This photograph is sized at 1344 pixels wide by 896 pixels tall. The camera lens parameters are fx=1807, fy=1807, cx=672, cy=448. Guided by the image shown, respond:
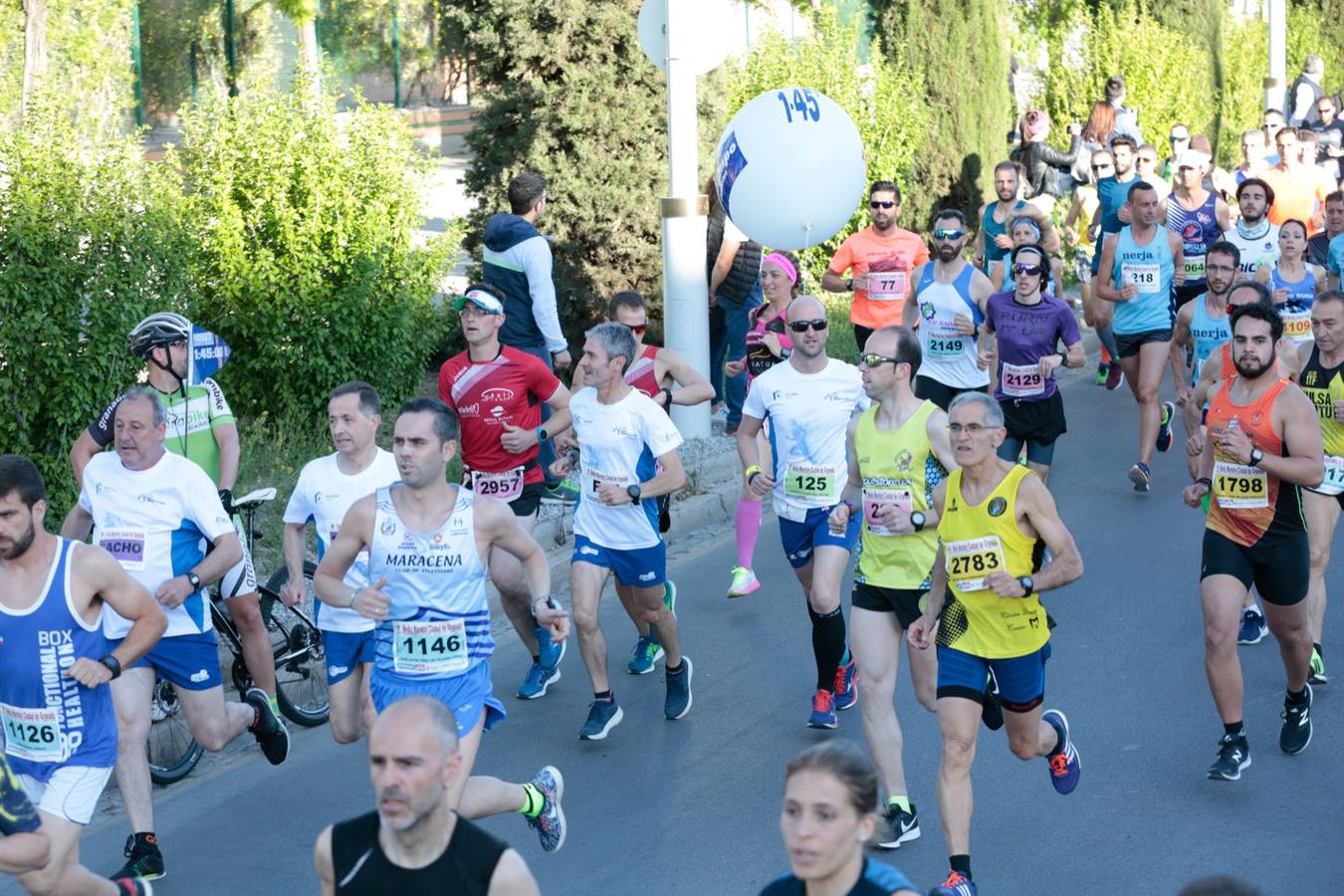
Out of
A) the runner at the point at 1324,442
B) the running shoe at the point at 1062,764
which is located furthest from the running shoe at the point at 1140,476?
the running shoe at the point at 1062,764

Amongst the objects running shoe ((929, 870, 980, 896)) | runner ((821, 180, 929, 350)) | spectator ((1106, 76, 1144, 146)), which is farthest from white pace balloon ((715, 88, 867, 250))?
spectator ((1106, 76, 1144, 146))

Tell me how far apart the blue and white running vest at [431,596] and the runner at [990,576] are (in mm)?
1636

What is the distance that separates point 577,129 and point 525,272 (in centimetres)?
377

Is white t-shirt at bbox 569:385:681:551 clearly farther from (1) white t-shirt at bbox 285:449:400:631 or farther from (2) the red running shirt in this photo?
(1) white t-shirt at bbox 285:449:400:631

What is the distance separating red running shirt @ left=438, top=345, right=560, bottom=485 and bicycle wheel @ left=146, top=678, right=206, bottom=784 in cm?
195

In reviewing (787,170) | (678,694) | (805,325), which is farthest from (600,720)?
(787,170)

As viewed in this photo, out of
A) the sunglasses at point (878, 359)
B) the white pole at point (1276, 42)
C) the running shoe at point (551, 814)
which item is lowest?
the running shoe at point (551, 814)

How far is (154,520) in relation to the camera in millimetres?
7059

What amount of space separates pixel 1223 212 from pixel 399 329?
7.34 metres

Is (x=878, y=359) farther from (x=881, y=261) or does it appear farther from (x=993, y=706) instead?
(x=881, y=261)

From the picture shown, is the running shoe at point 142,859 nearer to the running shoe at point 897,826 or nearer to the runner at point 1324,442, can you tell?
the running shoe at point 897,826

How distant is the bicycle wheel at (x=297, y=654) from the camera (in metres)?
8.62

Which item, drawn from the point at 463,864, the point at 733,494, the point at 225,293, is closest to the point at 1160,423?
the point at 733,494

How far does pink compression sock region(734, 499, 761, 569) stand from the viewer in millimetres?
10102
